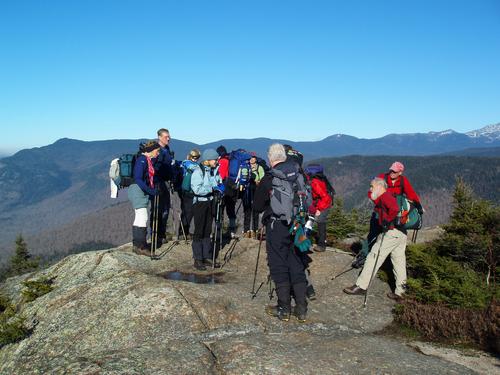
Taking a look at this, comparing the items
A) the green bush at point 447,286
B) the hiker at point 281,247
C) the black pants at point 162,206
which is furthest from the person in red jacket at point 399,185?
the black pants at point 162,206

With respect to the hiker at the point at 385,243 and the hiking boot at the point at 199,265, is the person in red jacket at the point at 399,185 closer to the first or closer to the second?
the hiker at the point at 385,243

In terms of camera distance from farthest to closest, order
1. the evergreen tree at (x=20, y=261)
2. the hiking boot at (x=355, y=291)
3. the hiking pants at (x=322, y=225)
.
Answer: the evergreen tree at (x=20, y=261) → the hiking pants at (x=322, y=225) → the hiking boot at (x=355, y=291)

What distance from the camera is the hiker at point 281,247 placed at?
7.39 m

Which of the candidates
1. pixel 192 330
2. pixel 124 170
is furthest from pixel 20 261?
pixel 192 330

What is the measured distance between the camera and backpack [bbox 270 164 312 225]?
7301mm

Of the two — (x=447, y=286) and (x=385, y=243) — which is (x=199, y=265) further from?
(x=447, y=286)

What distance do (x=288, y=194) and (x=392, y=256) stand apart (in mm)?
3446

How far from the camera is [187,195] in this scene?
1129cm

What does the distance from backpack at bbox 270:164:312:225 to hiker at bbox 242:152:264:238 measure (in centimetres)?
524

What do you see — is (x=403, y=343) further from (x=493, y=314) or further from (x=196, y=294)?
(x=196, y=294)

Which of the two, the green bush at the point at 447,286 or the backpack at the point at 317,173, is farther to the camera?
the backpack at the point at 317,173

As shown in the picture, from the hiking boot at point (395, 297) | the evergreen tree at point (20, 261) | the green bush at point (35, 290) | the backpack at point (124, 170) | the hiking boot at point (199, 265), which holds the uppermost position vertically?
the backpack at point (124, 170)

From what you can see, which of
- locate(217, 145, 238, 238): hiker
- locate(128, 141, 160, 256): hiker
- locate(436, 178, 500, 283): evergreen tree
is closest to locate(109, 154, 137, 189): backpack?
locate(128, 141, 160, 256): hiker

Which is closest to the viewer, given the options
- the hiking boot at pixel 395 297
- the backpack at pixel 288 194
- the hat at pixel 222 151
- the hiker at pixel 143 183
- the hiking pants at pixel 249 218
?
the backpack at pixel 288 194
